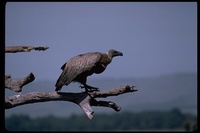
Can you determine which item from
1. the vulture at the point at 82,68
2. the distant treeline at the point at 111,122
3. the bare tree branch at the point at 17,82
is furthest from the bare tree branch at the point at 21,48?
the distant treeline at the point at 111,122

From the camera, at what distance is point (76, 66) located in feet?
37.4

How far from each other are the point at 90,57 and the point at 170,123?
86695mm

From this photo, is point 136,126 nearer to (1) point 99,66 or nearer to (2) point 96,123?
(2) point 96,123

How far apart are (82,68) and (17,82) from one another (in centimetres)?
139

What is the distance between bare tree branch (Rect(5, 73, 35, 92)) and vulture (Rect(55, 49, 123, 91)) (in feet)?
2.20

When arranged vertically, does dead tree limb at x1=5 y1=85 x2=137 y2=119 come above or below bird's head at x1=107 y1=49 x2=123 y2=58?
below

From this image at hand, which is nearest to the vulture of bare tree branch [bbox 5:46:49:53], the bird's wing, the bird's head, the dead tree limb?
the bird's wing

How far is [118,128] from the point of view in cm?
10431

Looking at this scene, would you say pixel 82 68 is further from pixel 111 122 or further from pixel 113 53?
pixel 111 122

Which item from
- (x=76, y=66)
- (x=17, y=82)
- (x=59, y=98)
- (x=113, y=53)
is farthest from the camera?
(x=113, y=53)

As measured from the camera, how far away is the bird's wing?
11.2m

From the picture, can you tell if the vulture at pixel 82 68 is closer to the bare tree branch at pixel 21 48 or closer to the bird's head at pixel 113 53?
the bird's head at pixel 113 53

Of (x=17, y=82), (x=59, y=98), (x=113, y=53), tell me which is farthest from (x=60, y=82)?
(x=113, y=53)

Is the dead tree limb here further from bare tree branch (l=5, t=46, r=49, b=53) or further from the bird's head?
the bird's head
